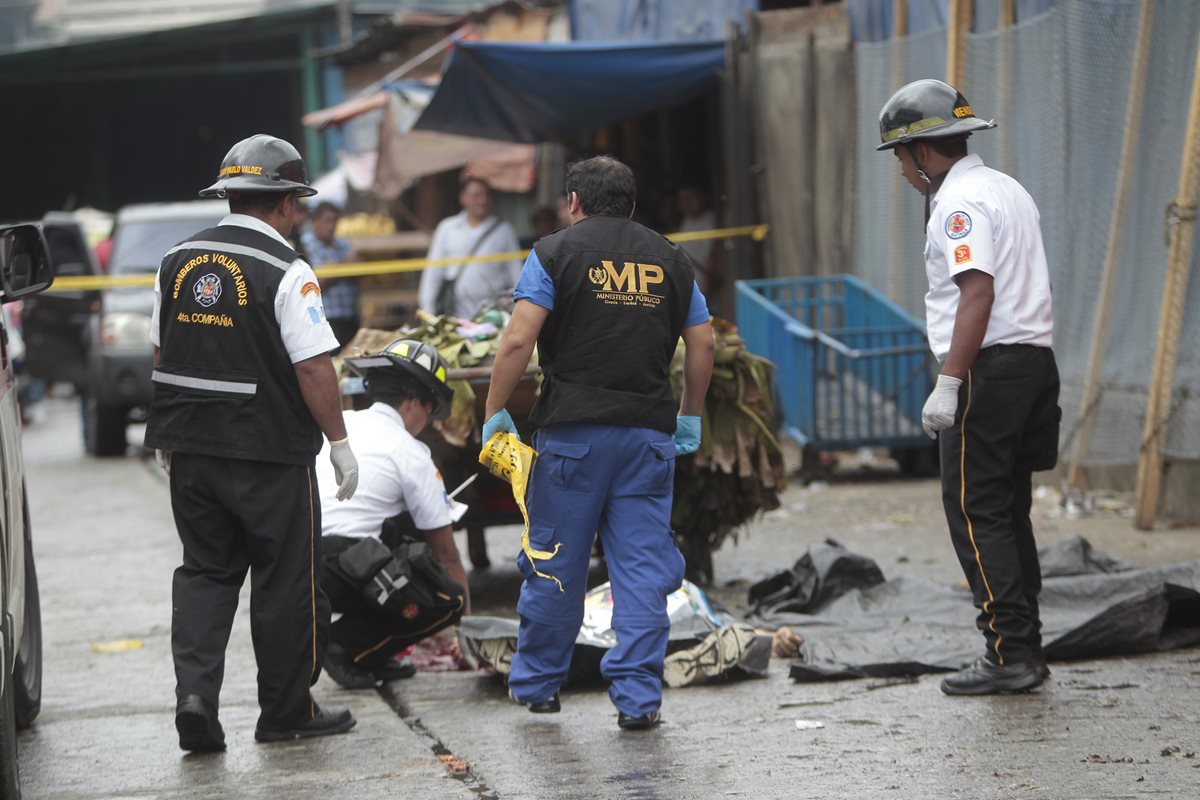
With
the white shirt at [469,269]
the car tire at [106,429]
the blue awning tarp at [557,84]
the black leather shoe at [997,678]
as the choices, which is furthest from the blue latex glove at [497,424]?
the car tire at [106,429]

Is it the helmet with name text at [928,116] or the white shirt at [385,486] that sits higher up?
the helmet with name text at [928,116]

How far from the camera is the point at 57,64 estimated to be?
30266mm

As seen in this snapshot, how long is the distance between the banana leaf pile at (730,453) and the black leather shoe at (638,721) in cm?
212

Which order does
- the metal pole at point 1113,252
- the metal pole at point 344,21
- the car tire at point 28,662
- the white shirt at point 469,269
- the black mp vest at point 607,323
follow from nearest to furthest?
the black mp vest at point 607,323 → the car tire at point 28,662 → the metal pole at point 1113,252 → the white shirt at point 469,269 → the metal pole at point 344,21

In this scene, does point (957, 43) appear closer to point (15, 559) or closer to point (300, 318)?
point (300, 318)

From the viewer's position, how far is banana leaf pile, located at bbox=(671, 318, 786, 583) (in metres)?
7.25

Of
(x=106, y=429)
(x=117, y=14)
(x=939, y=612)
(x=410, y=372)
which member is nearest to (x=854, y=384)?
(x=939, y=612)

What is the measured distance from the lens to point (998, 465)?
5.37 metres

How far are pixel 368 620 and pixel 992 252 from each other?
2590 millimetres

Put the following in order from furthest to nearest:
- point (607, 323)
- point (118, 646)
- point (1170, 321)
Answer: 1. point (1170, 321)
2. point (118, 646)
3. point (607, 323)

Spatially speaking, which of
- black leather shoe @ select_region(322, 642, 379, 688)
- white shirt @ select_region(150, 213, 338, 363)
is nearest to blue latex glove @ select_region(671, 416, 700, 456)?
white shirt @ select_region(150, 213, 338, 363)

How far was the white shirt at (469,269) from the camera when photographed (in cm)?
1185

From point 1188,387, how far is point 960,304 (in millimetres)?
3479

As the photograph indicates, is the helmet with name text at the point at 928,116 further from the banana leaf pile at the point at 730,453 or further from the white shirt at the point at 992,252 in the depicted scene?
the banana leaf pile at the point at 730,453
